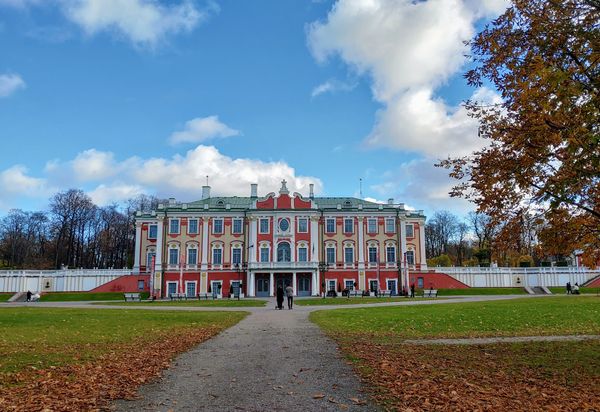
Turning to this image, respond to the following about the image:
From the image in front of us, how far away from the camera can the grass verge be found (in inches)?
265

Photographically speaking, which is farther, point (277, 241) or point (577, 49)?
point (277, 241)

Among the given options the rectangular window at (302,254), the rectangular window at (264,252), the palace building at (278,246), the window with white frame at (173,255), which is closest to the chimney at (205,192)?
the palace building at (278,246)

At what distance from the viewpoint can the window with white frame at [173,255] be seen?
55.4 metres

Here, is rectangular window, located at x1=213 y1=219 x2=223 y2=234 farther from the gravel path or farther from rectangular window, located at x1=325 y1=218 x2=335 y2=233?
the gravel path

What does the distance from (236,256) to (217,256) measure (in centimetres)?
214

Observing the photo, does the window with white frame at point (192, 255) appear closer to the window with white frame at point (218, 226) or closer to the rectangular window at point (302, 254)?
the window with white frame at point (218, 226)

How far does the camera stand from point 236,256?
184ft

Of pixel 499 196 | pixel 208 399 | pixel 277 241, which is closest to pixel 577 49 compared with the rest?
pixel 499 196

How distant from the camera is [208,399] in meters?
6.62

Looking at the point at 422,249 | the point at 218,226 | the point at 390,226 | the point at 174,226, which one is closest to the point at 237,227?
the point at 218,226

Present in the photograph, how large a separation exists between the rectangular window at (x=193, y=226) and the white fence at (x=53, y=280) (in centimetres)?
907

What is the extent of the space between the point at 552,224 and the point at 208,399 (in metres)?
6.56

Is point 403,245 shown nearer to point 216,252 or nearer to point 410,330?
point 216,252

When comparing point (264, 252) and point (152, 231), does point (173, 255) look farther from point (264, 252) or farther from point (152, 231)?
point (264, 252)
